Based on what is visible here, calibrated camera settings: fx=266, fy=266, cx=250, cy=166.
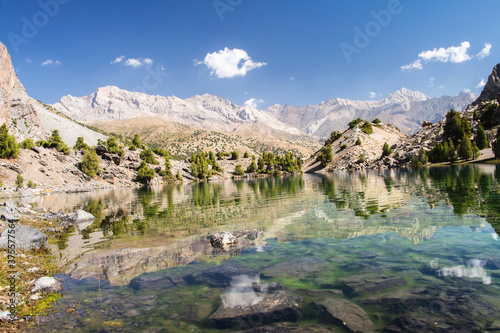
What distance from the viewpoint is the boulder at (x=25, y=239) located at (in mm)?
14994

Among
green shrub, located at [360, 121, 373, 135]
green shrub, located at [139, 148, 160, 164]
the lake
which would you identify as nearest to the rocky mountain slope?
green shrub, located at [139, 148, 160, 164]

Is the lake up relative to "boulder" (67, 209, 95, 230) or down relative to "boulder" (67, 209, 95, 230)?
down

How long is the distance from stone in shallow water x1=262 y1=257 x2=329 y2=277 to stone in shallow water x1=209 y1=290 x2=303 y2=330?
2.09 m

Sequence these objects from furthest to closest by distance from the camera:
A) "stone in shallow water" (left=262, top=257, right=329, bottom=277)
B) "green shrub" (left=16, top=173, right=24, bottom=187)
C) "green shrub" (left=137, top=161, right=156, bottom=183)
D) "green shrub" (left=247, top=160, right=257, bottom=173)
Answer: "green shrub" (left=247, top=160, right=257, bottom=173), "green shrub" (left=137, top=161, right=156, bottom=183), "green shrub" (left=16, top=173, right=24, bottom=187), "stone in shallow water" (left=262, top=257, right=329, bottom=277)

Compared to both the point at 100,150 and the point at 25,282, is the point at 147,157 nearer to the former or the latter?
the point at 100,150

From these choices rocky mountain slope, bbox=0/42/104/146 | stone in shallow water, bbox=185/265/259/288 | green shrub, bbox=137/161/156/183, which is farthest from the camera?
green shrub, bbox=137/161/156/183

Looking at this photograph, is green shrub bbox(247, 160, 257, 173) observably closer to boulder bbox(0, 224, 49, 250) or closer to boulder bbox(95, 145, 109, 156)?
boulder bbox(95, 145, 109, 156)

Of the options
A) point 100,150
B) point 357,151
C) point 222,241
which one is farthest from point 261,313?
point 357,151

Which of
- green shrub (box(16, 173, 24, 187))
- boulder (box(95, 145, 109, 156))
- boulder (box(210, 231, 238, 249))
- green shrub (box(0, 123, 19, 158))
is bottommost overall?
boulder (box(210, 231, 238, 249))

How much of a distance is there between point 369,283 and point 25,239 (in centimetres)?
1866

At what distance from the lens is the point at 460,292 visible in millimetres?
7938

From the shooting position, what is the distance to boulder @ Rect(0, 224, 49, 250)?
590 inches

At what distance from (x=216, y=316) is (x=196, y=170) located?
161m

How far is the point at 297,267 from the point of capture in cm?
1125
